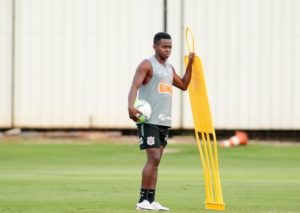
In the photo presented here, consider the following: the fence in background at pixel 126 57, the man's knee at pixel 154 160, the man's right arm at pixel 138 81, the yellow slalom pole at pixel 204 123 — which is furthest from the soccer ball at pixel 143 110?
the fence in background at pixel 126 57

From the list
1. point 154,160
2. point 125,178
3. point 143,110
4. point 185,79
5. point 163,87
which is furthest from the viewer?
point 125,178

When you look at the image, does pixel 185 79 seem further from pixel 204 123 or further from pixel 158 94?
pixel 204 123

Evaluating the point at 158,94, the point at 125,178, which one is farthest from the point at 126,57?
the point at 158,94

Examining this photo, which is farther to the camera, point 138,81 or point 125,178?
point 125,178

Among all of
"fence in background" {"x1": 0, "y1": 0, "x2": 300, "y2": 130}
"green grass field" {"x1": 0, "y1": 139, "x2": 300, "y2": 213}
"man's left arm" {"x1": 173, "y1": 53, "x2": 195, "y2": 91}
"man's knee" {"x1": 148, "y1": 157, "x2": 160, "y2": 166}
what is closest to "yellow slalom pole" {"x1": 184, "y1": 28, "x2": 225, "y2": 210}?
"man's left arm" {"x1": 173, "y1": 53, "x2": 195, "y2": 91}

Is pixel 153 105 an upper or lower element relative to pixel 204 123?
upper

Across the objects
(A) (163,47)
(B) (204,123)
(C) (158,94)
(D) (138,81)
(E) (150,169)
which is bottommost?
(E) (150,169)

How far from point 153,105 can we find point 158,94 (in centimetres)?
14

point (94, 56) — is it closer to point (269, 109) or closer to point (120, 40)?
point (120, 40)

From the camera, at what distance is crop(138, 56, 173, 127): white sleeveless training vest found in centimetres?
1266

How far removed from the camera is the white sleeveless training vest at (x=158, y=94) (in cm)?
1266

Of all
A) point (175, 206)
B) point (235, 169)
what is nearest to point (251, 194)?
point (175, 206)

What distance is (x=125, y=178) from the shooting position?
18453 millimetres

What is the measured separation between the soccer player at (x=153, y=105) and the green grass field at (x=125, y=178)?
389 millimetres
